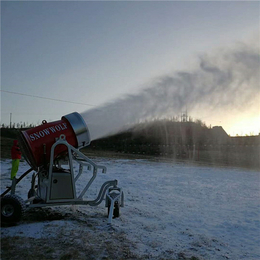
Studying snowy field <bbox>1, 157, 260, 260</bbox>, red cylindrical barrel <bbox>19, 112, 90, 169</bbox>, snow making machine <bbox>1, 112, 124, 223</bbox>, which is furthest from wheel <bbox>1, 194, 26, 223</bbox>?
red cylindrical barrel <bbox>19, 112, 90, 169</bbox>

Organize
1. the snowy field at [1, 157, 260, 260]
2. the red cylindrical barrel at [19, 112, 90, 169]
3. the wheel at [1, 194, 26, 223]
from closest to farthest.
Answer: the snowy field at [1, 157, 260, 260] < the wheel at [1, 194, 26, 223] < the red cylindrical barrel at [19, 112, 90, 169]

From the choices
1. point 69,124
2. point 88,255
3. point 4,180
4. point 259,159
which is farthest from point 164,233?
point 259,159

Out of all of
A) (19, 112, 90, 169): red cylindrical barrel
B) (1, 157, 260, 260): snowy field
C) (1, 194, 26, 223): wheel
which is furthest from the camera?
(19, 112, 90, 169): red cylindrical barrel

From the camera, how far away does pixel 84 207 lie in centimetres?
667

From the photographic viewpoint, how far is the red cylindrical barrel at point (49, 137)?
17.5 feet

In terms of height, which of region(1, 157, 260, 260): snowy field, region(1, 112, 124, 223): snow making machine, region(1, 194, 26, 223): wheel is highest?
region(1, 112, 124, 223): snow making machine

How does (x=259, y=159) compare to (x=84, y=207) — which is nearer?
(x=84, y=207)

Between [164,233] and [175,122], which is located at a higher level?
[175,122]

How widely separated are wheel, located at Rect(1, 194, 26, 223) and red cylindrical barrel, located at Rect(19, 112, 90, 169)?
2.67 feet

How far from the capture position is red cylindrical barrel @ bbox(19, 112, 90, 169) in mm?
5339

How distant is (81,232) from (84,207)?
1.98 meters

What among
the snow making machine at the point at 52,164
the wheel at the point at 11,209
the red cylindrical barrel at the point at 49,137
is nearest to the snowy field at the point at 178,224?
the wheel at the point at 11,209

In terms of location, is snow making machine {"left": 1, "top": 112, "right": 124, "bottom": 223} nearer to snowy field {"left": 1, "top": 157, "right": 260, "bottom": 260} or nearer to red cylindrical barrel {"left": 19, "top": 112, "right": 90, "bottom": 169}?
red cylindrical barrel {"left": 19, "top": 112, "right": 90, "bottom": 169}

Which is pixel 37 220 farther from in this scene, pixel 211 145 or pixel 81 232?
pixel 211 145
